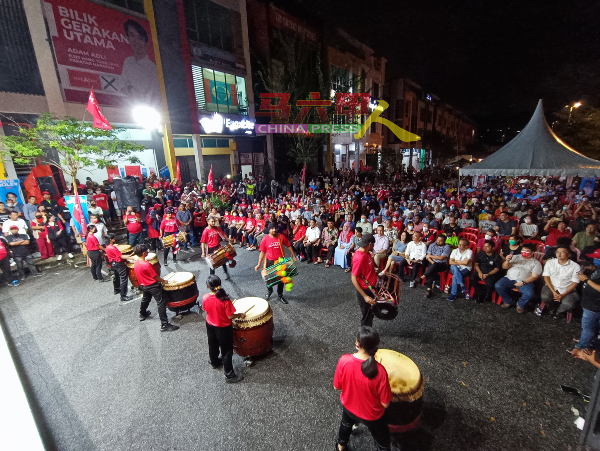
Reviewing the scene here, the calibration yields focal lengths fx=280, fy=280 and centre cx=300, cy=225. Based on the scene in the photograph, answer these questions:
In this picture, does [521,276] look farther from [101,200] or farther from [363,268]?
[101,200]

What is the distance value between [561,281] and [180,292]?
7.58 m

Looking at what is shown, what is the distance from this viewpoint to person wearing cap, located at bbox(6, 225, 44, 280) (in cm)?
864

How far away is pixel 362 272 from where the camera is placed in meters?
4.77

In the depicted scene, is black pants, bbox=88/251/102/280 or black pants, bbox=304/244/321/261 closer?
black pants, bbox=88/251/102/280

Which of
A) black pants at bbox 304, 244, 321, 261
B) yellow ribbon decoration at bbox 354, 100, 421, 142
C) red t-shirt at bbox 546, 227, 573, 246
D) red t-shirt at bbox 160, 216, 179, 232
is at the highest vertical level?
yellow ribbon decoration at bbox 354, 100, 421, 142

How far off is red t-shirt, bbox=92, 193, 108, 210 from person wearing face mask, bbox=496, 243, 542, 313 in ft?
46.4

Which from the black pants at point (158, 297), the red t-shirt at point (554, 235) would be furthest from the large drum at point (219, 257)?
the red t-shirt at point (554, 235)

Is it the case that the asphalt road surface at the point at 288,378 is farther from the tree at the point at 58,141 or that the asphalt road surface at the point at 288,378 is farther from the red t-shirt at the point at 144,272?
the tree at the point at 58,141

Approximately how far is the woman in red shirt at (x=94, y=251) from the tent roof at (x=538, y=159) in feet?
37.9

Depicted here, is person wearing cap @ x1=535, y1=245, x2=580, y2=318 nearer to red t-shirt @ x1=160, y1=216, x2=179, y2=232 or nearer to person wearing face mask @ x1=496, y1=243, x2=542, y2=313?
person wearing face mask @ x1=496, y1=243, x2=542, y2=313

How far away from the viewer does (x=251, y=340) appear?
181 inches

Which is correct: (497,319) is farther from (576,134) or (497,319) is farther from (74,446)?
(576,134)

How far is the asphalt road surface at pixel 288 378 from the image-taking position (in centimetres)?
348

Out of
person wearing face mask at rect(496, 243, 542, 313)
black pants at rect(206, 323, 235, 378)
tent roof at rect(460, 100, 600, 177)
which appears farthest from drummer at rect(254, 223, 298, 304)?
tent roof at rect(460, 100, 600, 177)
